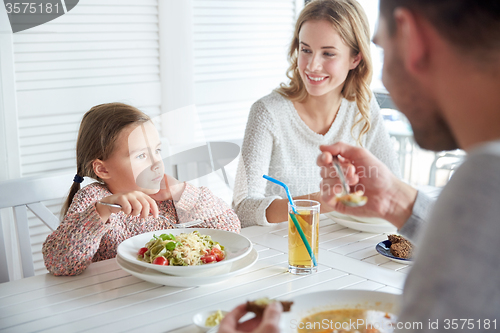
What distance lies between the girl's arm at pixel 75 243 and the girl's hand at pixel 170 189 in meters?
0.29

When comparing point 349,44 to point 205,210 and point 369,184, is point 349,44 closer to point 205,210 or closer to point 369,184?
point 205,210

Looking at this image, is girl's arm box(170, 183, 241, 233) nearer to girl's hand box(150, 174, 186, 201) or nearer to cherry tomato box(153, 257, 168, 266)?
girl's hand box(150, 174, 186, 201)

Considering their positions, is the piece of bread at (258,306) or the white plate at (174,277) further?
the white plate at (174,277)

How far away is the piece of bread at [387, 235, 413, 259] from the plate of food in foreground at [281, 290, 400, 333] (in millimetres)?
318

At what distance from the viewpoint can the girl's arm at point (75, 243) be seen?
3.85ft

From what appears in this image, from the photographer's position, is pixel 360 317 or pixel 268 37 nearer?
pixel 360 317

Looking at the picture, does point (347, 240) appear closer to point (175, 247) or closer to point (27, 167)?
point (175, 247)

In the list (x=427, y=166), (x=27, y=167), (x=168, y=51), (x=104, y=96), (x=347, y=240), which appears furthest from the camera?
(x=427, y=166)

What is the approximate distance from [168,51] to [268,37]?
2.63 feet

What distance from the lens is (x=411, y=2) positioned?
61 centimetres

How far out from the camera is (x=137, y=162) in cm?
157

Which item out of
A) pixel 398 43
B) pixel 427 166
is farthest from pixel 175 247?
pixel 427 166

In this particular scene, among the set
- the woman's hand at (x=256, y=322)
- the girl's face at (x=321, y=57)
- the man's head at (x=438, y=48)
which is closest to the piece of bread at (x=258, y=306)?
the woman's hand at (x=256, y=322)

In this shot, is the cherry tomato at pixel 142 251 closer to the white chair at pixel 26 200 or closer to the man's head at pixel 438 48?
the white chair at pixel 26 200
